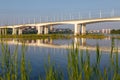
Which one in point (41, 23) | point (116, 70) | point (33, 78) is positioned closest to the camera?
point (116, 70)

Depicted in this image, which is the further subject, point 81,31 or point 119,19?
point 81,31

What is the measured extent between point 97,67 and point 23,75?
0.98 meters

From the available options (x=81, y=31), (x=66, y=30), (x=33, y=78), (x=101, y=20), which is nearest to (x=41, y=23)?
(x=81, y=31)

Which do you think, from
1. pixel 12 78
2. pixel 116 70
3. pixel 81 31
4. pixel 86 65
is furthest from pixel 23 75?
pixel 81 31

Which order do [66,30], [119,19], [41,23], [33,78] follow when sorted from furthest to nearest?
[41,23] < [119,19] < [33,78] < [66,30]

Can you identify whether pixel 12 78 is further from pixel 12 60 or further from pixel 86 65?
pixel 86 65

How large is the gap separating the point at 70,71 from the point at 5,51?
3.19 ft

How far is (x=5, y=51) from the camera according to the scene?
4.20 meters

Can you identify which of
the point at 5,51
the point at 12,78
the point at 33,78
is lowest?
the point at 33,78

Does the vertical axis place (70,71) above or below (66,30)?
below

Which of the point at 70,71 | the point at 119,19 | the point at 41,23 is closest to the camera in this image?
the point at 70,71

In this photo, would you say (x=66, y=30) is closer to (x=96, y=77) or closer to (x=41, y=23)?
(x=96, y=77)

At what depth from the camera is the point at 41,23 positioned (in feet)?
233

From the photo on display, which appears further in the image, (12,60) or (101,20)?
(101,20)
